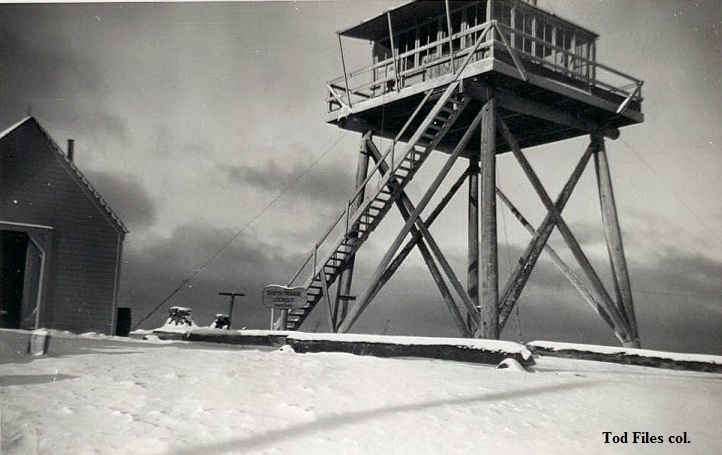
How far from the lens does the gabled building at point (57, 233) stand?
16281mm

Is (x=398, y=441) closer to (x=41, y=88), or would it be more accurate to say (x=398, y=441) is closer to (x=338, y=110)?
(x=41, y=88)

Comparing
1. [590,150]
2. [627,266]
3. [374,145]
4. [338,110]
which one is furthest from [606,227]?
[338,110]

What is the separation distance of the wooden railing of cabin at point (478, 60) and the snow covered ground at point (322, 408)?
8.26 meters

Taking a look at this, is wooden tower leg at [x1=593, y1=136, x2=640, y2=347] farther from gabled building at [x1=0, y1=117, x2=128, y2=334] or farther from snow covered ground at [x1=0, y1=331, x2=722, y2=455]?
gabled building at [x1=0, y1=117, x2=128, y2=334]

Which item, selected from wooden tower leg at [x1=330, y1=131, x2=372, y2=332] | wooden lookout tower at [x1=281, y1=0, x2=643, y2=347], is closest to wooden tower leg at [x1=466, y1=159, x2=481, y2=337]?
wooden lookout tower at [x1=281, y1=0, x2=643, y2=347]

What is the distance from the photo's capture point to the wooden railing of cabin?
14734 mm

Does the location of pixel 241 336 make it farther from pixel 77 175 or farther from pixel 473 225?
pixel 473 225

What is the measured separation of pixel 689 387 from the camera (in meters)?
9.08

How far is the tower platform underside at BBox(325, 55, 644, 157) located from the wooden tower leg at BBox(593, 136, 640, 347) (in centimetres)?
138

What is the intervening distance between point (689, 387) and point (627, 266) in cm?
786

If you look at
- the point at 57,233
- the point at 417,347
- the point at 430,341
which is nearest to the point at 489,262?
the point at 430,341

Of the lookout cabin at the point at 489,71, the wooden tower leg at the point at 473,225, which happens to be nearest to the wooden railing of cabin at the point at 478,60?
the lookout cabin at the point at 489,71

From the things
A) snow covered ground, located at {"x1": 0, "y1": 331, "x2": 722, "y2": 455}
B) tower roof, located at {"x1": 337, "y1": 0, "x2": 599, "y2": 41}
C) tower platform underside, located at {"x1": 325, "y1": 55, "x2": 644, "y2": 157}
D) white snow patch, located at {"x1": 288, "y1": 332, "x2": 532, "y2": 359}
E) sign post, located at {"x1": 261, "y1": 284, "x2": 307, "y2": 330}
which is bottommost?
snow covered ground, located at {"x1": 0, "y1": 331, "x2": 722, "y2": 455}

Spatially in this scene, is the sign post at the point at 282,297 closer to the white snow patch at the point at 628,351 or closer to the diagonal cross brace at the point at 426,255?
the diagonal cross brace at the point at 426,255
